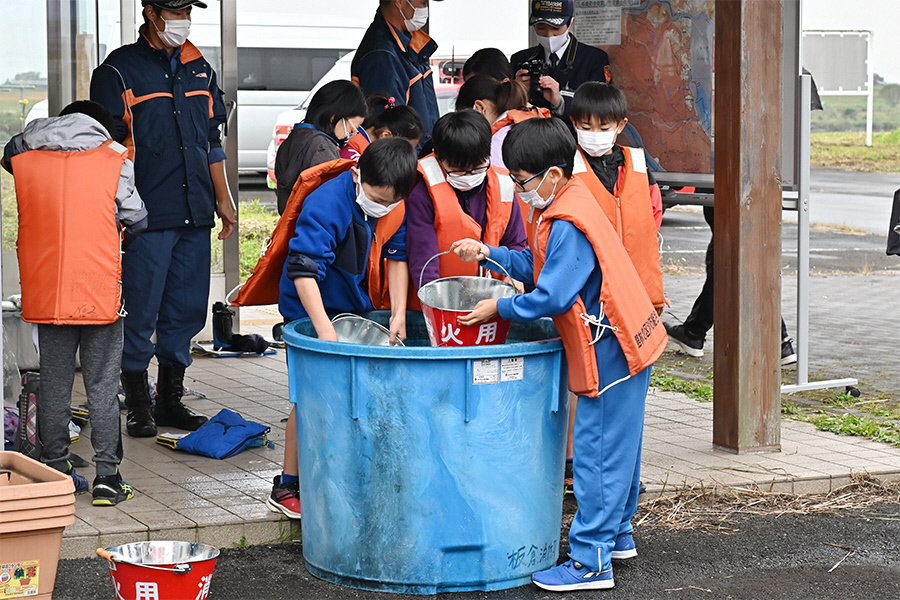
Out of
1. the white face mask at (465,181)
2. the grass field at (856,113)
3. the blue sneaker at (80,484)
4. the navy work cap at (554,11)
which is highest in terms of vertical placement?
the grass field at (856,113)

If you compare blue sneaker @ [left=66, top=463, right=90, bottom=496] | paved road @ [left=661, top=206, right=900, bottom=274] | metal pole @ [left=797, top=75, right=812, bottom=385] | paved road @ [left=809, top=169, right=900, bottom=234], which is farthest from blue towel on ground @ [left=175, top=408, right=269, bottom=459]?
paved road @ [left=809, top=169, right=900, bottom=234]

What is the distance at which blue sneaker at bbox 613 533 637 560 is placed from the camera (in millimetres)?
4469

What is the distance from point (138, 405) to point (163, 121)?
4.70 feet

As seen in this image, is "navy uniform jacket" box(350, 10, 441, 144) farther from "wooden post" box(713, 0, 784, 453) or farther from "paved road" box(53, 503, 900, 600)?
"paved road" box(53, 503, 900, 600)

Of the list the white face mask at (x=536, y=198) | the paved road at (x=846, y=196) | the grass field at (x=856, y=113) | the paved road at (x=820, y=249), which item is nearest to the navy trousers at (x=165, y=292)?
the white face mask at (x=536, y=198)

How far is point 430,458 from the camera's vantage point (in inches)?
155

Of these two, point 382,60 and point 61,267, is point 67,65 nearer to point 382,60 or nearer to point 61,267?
point 382,60

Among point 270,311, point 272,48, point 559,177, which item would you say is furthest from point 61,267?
point 272,48

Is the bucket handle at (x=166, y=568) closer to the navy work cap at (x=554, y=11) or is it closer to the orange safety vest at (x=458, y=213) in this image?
the orange safety vest at (x=458, y=213)

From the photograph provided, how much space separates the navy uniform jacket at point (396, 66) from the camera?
646cm

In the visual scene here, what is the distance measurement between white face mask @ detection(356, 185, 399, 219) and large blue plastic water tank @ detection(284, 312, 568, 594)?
0.58m

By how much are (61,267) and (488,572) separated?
207 cm

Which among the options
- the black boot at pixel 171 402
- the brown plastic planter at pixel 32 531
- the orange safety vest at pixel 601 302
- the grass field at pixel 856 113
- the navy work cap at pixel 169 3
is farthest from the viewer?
the grass field at pixel 856 113

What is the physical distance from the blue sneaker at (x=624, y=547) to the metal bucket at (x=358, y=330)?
110cm
